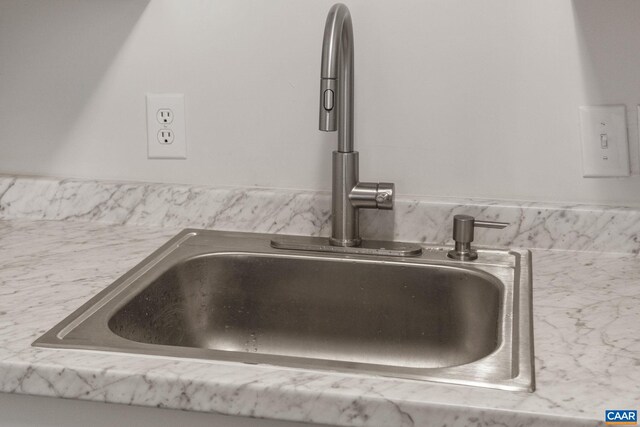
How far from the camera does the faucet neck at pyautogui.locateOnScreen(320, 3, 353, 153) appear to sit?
1.18m

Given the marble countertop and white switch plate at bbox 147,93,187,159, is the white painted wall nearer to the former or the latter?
white switch plate at bbox 147,93,187,159

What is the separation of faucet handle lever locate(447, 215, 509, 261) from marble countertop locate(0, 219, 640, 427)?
0.16 meters

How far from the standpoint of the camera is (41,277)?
1200mm

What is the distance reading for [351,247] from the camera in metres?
1.31

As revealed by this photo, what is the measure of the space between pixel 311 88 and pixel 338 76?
0.19m

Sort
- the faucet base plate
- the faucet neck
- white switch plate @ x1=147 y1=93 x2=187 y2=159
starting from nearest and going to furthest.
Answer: the faucet neck
the faucet base plate
white switch plate @ x1=147 y1=93 x2=187 y2=159

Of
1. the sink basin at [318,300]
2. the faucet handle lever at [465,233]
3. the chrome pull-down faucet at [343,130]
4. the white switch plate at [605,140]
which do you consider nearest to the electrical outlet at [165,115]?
the sink basin at [318,300]

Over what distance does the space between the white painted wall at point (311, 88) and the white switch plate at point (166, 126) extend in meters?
0.02

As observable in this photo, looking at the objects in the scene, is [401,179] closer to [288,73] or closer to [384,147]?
[384,147]

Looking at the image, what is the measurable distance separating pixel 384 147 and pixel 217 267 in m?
0.35

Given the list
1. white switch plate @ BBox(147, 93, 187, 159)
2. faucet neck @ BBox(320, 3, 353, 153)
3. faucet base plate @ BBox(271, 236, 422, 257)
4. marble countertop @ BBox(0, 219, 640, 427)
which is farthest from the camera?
white switch plate @ BBox(147, 93, 187, 159)

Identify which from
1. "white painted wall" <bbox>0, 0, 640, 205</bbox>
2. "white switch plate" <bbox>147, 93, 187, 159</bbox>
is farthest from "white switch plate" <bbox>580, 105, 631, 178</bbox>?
"white switch plate" <bbox>147, 93, 187, 159</bbox>

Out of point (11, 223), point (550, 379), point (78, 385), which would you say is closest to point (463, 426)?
point (550, 379)

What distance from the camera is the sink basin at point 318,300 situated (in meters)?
1.20
